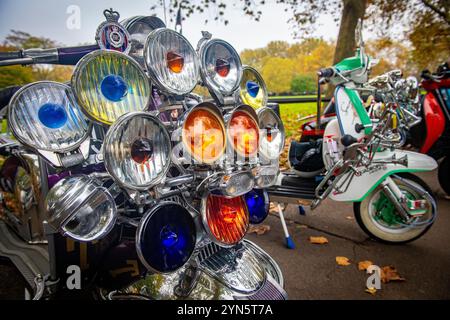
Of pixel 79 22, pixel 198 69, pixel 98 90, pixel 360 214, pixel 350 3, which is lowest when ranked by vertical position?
pixel 360 214

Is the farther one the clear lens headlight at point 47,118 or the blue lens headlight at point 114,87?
the blue lens headlight at point 114,87

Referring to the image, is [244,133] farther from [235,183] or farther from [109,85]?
[109,85]

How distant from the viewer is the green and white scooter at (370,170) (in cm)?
242

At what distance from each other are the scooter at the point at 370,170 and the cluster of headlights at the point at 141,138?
5.16ft

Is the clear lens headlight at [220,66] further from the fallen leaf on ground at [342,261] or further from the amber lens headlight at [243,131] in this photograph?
the fallen leaf on ground at [342,261]

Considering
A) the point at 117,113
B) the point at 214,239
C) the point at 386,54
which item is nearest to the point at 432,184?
the point at 214,239

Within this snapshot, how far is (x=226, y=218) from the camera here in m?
1.22

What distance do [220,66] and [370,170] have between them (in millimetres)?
1825

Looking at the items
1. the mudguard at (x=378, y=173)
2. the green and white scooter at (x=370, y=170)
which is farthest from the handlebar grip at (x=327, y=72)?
the mudguard at (x=378, y=173)

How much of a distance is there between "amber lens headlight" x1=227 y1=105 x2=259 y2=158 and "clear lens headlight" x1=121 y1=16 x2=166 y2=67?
0.56m

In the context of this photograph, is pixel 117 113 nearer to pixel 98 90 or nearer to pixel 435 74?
pixel 98 90

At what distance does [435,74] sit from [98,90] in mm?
4723
